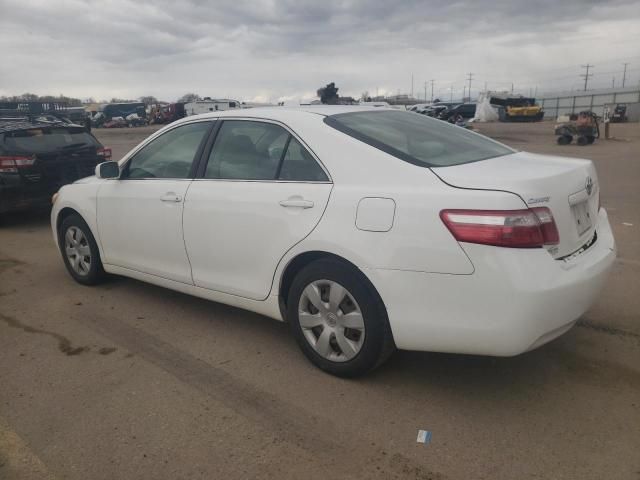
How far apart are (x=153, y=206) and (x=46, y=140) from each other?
16.0 feet

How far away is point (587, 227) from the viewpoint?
10.0 feet

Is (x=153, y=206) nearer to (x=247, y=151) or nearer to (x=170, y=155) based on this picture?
(x=170, y=155)

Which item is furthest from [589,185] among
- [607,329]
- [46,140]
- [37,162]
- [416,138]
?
[46,140]

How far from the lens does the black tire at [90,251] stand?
4887mm

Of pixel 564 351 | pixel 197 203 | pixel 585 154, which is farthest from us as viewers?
pixel 585 154

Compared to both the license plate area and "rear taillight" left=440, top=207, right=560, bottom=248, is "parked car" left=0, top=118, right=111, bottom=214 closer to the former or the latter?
"rear taillight" left=440, top=207, right=560, bottom=248

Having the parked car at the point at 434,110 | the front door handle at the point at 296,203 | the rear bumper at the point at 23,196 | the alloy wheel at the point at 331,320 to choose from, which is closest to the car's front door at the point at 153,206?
the front door handle at the point at 296,203

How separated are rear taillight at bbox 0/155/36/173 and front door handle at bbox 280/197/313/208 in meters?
5.89

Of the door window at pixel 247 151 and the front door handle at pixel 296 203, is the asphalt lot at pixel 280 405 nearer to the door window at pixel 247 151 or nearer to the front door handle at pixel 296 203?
the front door handle at pixel 296 203

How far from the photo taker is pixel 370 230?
2.89 m

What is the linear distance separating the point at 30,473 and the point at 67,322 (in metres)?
1.93

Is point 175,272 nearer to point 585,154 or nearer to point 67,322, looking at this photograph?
point 67,322

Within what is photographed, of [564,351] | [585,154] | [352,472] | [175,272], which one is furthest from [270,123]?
[585,154]

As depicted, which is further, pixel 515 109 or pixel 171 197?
pixel 515 109
